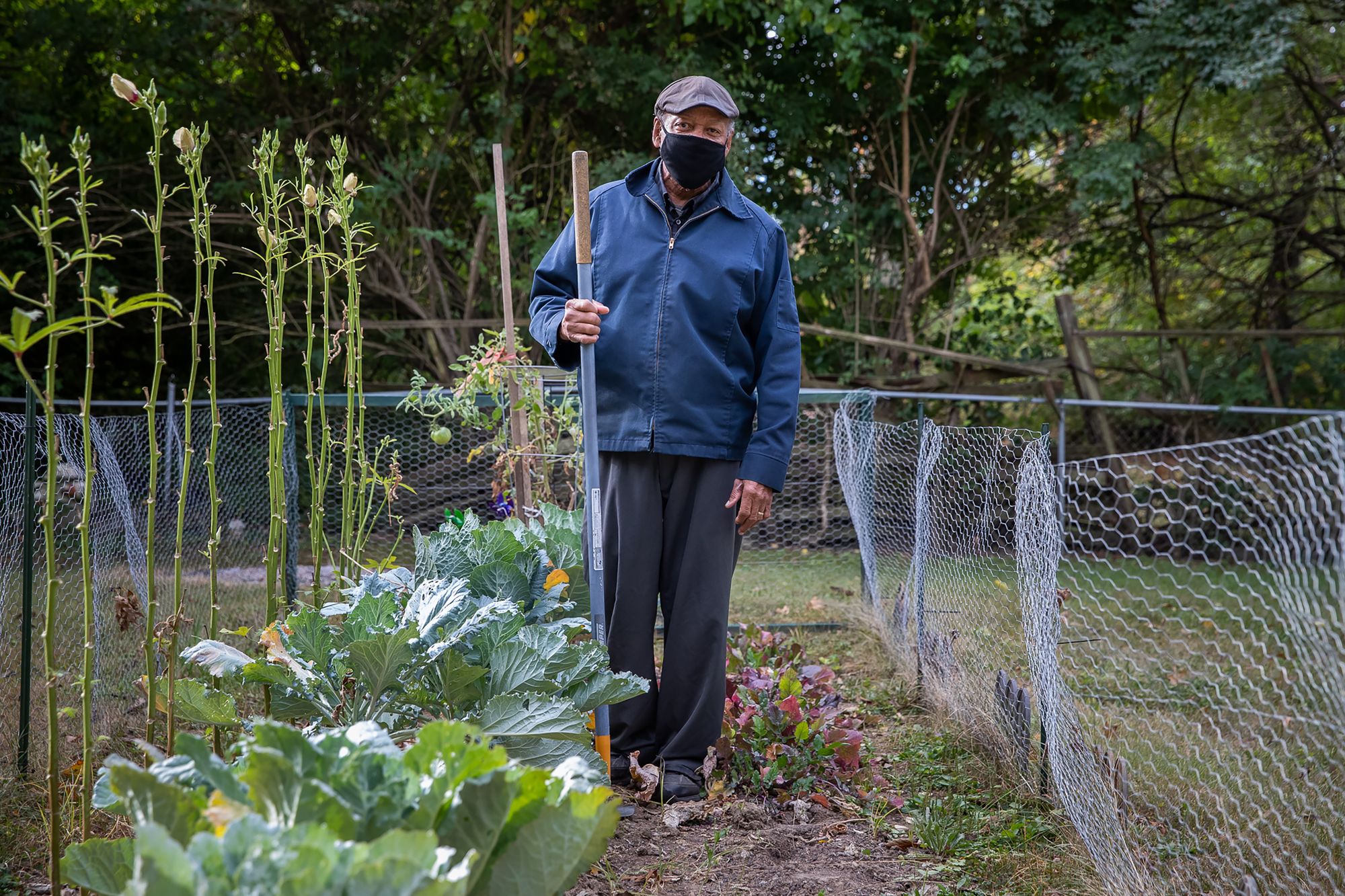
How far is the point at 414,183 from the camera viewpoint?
33.4ft

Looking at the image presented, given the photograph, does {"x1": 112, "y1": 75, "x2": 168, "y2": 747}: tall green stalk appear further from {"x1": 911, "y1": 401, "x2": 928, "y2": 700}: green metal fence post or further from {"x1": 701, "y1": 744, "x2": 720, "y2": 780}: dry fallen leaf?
{"x1": 911, "y1": 401, "x2": 928, "y2": 700}: green metal fence post

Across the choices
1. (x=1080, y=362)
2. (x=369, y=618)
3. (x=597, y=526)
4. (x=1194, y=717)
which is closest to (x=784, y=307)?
(x=597, y=526)

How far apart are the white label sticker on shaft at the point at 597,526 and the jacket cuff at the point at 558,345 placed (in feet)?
1.38

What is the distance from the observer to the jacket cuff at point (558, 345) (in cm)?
300

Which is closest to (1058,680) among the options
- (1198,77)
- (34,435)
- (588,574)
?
(588,574)

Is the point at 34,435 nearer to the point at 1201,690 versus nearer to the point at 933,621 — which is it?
the point at 933,621

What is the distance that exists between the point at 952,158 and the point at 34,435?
9.16 m

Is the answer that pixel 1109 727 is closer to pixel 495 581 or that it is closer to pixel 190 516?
pixel 495 581

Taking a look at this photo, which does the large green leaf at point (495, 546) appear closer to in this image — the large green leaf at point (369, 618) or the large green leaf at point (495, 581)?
the large green leaf at point (495, 581)

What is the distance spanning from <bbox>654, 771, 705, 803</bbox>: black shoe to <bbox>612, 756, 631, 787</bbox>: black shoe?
133 mm

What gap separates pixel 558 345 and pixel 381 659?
3.96 feet

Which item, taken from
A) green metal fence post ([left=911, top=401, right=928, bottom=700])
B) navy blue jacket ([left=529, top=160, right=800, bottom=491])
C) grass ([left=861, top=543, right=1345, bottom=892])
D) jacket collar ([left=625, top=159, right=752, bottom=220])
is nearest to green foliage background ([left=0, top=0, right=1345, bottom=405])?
grass ([left=861, top=543, right=1345, bottom=892])

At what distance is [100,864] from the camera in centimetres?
156

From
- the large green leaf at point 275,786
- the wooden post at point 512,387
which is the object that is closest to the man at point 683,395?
the wooden post at point 512,387
